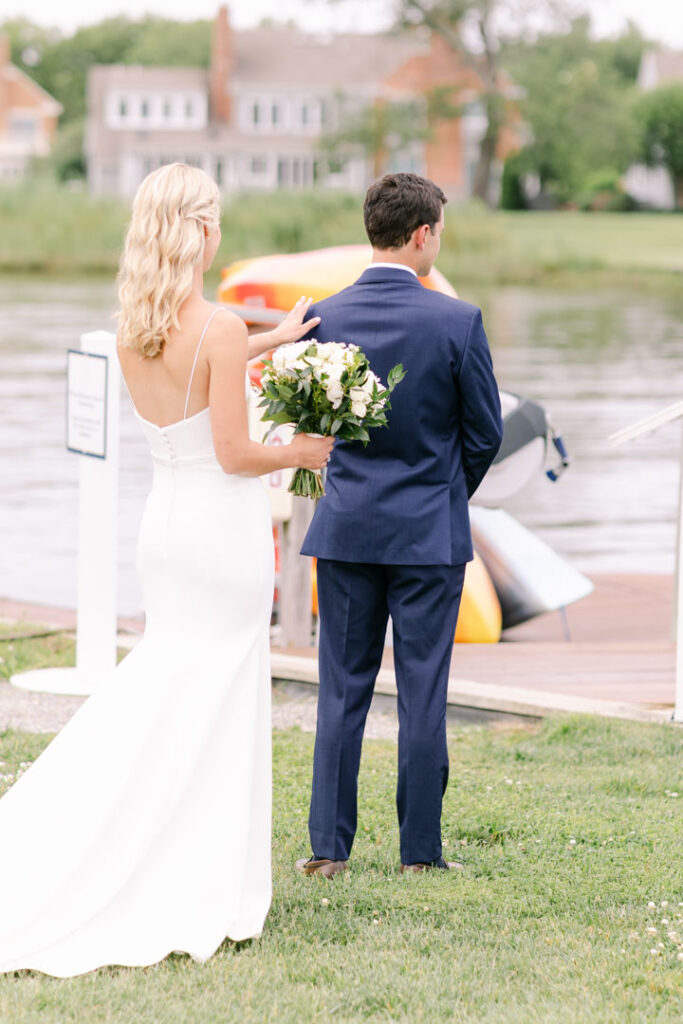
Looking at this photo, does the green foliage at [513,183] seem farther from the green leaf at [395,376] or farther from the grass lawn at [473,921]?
the green leaf at [395,376]

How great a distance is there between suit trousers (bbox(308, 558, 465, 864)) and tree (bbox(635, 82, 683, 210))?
7043 centimetres

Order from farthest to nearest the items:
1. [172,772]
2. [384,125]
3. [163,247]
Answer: [384,125]
[172,772]
[163,247]

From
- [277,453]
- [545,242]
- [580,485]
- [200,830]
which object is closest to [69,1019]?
[200,830]

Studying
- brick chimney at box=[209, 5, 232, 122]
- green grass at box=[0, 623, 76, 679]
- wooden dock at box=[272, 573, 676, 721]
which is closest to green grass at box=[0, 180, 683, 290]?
wooden dock at box=[272, 573, 676, 721]

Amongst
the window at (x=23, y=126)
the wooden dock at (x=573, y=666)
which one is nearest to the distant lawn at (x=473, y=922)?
the wooden dock at (x=573, y=666)

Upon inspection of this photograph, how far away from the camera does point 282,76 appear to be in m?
78.3

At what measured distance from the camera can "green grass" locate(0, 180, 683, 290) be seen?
4188 centimetres

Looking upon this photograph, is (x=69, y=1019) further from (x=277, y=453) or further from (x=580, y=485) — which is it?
(x=580, y=485)

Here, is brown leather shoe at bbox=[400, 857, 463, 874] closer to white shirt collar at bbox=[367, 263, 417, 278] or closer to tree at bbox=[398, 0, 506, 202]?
white shirt collar at bbox=[367, 263, 417, 278]

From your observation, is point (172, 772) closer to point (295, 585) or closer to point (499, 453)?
point (295, 585)

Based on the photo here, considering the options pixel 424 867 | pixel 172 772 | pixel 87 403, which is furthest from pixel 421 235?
pixel 87 403

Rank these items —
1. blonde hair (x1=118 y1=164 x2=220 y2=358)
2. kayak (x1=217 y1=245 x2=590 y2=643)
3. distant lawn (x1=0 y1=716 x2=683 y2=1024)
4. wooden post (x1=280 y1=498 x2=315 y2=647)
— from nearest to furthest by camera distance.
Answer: distant lawn (x1=0 y1=716 x2=683 y2=1024), blonde hair (x1=118 y1=164 x2=220 y2=358), wooden post (x1=280 y1=498 x2=315 y2=647), kayak (x1=217 y1=245 x2=590 y2=643)

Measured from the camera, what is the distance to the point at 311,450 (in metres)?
3.92

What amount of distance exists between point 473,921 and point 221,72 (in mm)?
78604
